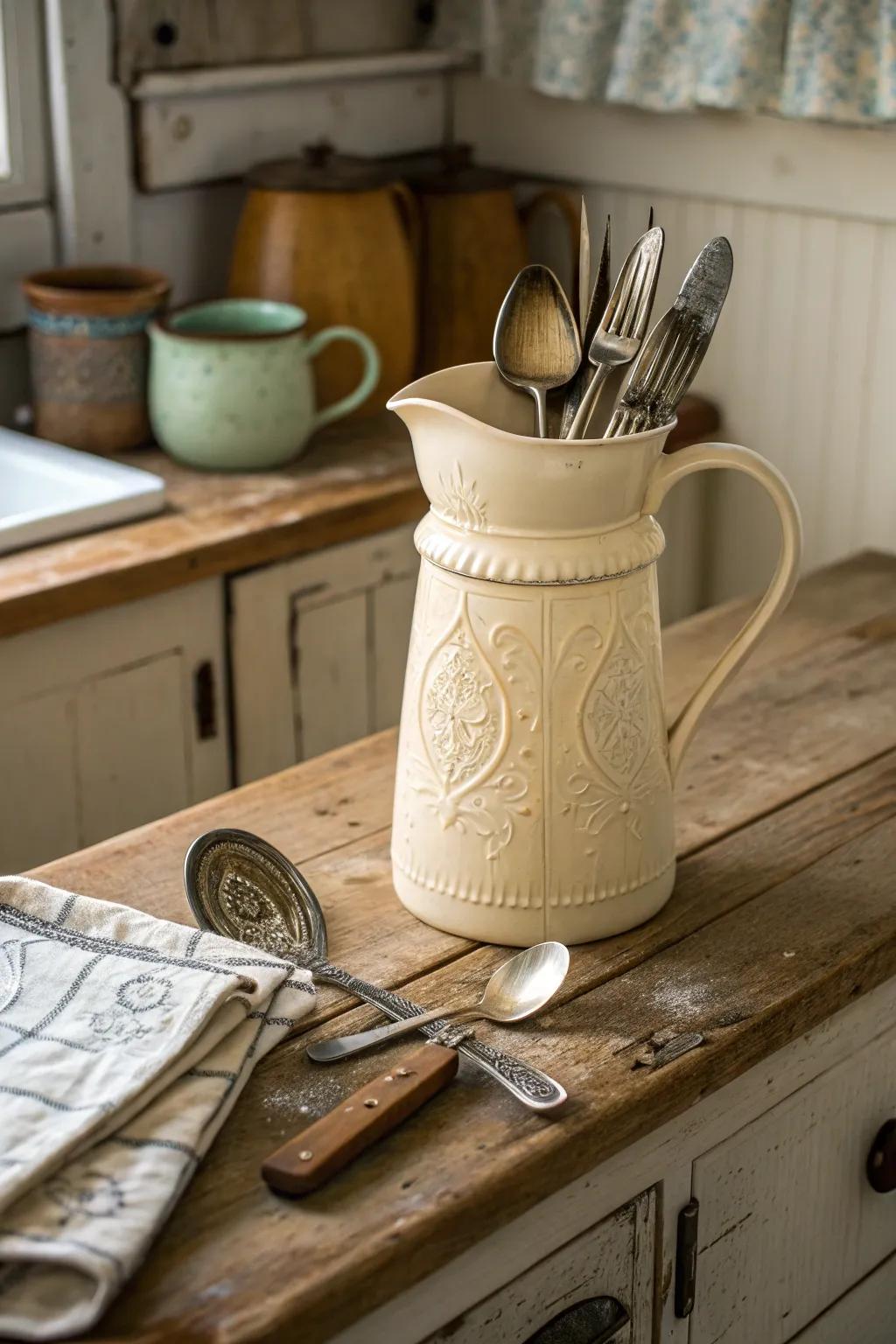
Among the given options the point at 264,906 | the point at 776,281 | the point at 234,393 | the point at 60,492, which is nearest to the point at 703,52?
the point at 776,281

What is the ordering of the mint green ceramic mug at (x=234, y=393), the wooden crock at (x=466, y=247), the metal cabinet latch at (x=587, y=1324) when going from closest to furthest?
the metal cabinet latch at (x=587, y=1324) → the mint green ceramic mug at (x=234, y=393) → the wooden crock at (x=466, y=247)

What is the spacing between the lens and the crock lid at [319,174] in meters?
1.94

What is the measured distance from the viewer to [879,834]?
1.12m

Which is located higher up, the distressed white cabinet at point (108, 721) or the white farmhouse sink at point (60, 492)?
the white farmhouse sink at point (60, 492)

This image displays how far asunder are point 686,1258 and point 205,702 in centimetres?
91

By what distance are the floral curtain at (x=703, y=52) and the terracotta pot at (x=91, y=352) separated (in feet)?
1.84

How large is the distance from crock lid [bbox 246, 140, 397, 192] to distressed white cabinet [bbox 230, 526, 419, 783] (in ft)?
1.49

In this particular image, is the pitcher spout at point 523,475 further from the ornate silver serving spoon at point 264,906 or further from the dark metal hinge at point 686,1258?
the dark metal hinge at point 686,1258

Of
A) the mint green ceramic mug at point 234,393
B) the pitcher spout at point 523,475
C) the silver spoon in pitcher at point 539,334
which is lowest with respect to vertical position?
the mint green ceramic mug at point 234,393

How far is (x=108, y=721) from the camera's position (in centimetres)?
160

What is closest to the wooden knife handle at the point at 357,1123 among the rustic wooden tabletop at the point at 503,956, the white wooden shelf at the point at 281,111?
the rustic wooden tabletop at the point at 503,956

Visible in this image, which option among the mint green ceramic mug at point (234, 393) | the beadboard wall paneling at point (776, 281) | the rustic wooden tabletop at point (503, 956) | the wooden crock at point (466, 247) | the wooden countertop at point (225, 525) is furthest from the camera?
the wooden crock at point (466, 247)

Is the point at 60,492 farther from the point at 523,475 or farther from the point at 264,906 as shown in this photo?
the point at 523,475

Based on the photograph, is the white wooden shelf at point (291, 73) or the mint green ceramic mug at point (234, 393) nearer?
the mint green ceramic mug at point (234, 393)
